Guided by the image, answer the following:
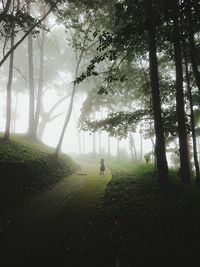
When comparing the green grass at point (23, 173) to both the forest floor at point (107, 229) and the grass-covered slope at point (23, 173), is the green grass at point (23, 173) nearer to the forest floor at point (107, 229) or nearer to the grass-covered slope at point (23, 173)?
the grass-covered slope at point (23, 173)

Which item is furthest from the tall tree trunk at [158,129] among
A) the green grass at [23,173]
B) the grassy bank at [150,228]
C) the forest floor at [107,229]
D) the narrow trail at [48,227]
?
the green grass at [23,173]

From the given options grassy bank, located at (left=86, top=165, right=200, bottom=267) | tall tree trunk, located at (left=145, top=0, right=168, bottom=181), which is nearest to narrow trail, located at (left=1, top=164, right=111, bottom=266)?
grassy bank, located at (left=86, top=165, right=200, bottom=267)

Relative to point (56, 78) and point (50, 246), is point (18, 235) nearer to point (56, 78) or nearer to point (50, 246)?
point (50, 246)

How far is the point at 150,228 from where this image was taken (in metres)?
7.59

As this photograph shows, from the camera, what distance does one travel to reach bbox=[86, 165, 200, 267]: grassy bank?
6.05m

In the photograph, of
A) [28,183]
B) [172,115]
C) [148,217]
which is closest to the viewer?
[148,217]

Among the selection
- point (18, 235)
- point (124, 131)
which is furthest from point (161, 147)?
point (18, 235)

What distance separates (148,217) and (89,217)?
2.02 metres

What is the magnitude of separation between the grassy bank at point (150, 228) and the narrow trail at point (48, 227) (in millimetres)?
586

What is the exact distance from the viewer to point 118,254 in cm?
616

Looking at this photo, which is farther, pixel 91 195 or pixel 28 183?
pixel 28 183

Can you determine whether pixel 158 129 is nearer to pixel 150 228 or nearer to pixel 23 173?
pixel 150 228

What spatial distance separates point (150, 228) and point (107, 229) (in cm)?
128

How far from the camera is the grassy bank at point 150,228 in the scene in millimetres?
6047
